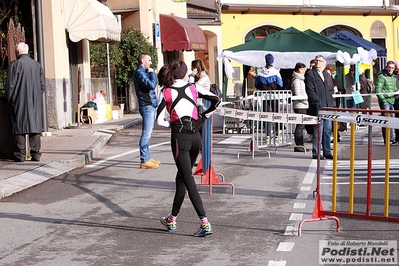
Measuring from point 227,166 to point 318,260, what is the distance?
A: 7319mm

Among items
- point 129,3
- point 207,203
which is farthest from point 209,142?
point 129,3

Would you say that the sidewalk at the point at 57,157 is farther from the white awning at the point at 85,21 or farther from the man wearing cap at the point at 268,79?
the man wearing cap at the point at 268,79

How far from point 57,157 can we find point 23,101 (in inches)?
→ 52.7

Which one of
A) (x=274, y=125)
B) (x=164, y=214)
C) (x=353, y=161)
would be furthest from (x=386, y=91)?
(x=353, y=161)

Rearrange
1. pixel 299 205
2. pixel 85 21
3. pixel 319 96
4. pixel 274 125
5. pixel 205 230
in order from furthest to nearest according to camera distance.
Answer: pixel 85 21
pixel 274 125
pixel 319 96
pixel 299 205
pixel 205 230

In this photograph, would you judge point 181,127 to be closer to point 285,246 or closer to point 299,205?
point 285,246

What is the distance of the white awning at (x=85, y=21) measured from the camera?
22.3 metres

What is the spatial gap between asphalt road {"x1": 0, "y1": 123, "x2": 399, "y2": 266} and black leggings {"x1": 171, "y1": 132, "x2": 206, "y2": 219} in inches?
15.2

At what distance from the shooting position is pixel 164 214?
9.69 metres

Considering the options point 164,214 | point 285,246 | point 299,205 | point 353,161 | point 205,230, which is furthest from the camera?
point 299,205

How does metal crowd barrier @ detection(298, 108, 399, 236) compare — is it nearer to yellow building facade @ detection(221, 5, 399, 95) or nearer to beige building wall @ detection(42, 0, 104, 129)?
beige building wall @ detection(42, 0, 104, 129)

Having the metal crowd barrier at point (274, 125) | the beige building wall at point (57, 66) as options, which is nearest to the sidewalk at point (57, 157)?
the beige building wall at point (57, 66)

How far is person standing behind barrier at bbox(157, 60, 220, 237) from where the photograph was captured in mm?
8469

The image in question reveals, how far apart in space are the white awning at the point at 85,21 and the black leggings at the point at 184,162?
46.6 feet
